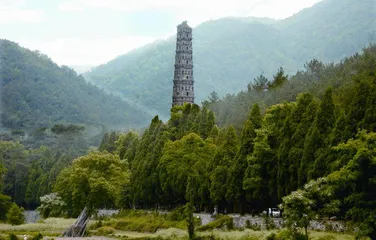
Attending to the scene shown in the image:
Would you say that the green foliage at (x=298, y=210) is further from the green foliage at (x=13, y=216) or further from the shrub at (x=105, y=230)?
the green foliage at (x=13, y=216)

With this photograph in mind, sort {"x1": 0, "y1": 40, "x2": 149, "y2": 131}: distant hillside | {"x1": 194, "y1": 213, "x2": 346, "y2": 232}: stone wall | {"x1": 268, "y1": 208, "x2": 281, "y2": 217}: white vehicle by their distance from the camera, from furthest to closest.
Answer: {"x1": 0, "y1": 40, "x2": 149, "y2": 131}: distant hillside → {"x1": 268, "y1": 208, "x2": 281, "y2": 217}: white vehicle → {"x1": 194, "y1": 213, "x2": 346, "y2": 232}: stone wall

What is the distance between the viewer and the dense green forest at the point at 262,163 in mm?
27562

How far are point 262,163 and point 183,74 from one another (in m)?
61.3

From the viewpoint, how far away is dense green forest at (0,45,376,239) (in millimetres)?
27562

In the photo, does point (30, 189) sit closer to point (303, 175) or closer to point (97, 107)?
point (303, 175)

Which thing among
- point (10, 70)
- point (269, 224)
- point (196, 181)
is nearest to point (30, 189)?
point (196, 181)

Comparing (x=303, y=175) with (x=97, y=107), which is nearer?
(x=303, y=175)

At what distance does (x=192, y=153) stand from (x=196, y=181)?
5506 millimetres

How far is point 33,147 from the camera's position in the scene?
421 ft

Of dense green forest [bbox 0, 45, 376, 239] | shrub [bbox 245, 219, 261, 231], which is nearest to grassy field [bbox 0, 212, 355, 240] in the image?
shrub [bbox 245, 219, 261, 231]

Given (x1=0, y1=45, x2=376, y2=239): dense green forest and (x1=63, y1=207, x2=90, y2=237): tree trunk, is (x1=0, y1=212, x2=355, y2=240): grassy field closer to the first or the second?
(x1=63, y1=207, x2=90, y2=237): tree trunk

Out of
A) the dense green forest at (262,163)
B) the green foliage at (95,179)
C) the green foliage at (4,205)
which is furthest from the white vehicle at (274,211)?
the green foliage at (4,205)

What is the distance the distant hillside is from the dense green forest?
84.9m

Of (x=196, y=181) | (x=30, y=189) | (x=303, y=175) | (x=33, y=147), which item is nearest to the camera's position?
(x=303, y=175)
